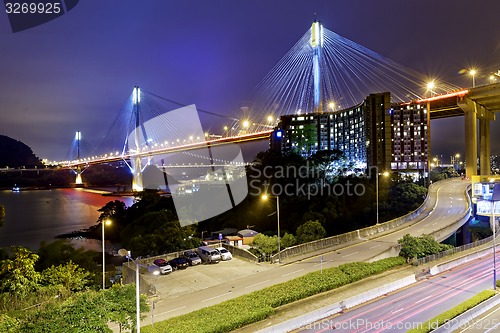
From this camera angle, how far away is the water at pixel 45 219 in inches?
1568

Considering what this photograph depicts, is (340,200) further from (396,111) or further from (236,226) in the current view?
(396,111)

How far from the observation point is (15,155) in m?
107

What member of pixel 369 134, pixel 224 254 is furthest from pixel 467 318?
pixel 369 134

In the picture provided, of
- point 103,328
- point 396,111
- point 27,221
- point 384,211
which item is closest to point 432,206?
point 384,211

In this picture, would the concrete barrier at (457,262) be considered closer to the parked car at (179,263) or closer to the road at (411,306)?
the road at (411,306)

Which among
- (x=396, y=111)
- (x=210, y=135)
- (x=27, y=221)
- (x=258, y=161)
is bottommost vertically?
(x=27, y=221)

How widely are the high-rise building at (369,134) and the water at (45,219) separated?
3367 cm

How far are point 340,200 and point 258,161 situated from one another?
474 inches

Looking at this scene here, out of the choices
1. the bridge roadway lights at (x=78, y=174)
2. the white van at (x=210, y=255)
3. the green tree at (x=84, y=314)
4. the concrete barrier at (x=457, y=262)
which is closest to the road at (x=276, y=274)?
the white van at (x=210, y=255)

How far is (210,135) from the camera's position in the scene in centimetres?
7056

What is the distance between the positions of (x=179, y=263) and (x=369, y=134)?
51.1m

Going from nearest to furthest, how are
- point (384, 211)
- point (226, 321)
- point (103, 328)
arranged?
point (103, 328) < point (226, 321) < point (384, 211)

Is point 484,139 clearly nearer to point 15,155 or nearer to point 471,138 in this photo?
point 471,138

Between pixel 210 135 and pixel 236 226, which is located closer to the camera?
pixel 236 226
